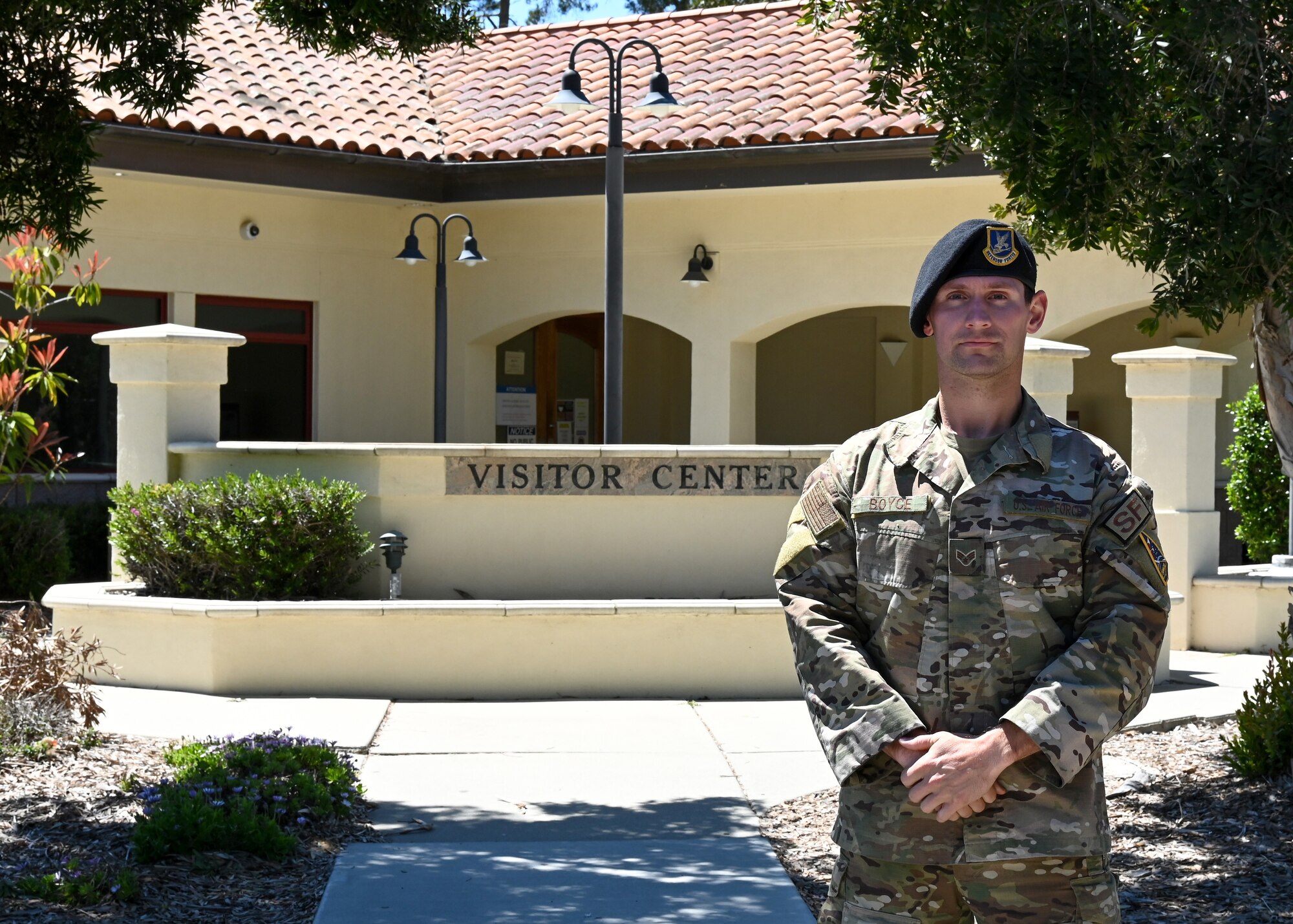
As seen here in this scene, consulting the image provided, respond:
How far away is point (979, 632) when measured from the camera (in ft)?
9.87

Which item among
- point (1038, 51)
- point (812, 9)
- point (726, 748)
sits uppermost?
point (812, 9)

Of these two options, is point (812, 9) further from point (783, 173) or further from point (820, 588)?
point (783, 173)

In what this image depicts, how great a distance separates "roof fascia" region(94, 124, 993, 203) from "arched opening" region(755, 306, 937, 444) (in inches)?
263

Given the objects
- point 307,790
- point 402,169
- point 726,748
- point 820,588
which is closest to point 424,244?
point 402,169

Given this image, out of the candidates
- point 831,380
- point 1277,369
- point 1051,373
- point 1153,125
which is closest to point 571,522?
point 1051,373

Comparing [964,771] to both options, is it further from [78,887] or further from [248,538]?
[248,538]

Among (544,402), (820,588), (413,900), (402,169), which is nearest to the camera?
(820,588)

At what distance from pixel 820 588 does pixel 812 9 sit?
163 inches

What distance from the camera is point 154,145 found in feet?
42.2

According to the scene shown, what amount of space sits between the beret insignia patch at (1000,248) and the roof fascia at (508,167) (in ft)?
32.6

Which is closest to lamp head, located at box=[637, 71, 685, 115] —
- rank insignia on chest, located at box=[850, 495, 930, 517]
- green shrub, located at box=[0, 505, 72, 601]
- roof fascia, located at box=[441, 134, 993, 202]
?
roof fascia, located at box=[441, 134, 993, 202]

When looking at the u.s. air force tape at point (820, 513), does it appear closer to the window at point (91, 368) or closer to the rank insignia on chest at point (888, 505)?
the rank insignia on chest at point (888, 505)

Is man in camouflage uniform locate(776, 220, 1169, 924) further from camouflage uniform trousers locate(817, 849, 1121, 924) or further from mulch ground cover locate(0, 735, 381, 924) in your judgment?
mulch ground cover locate(0, 735, 381, 924)

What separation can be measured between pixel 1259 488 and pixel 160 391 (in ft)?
27.7
